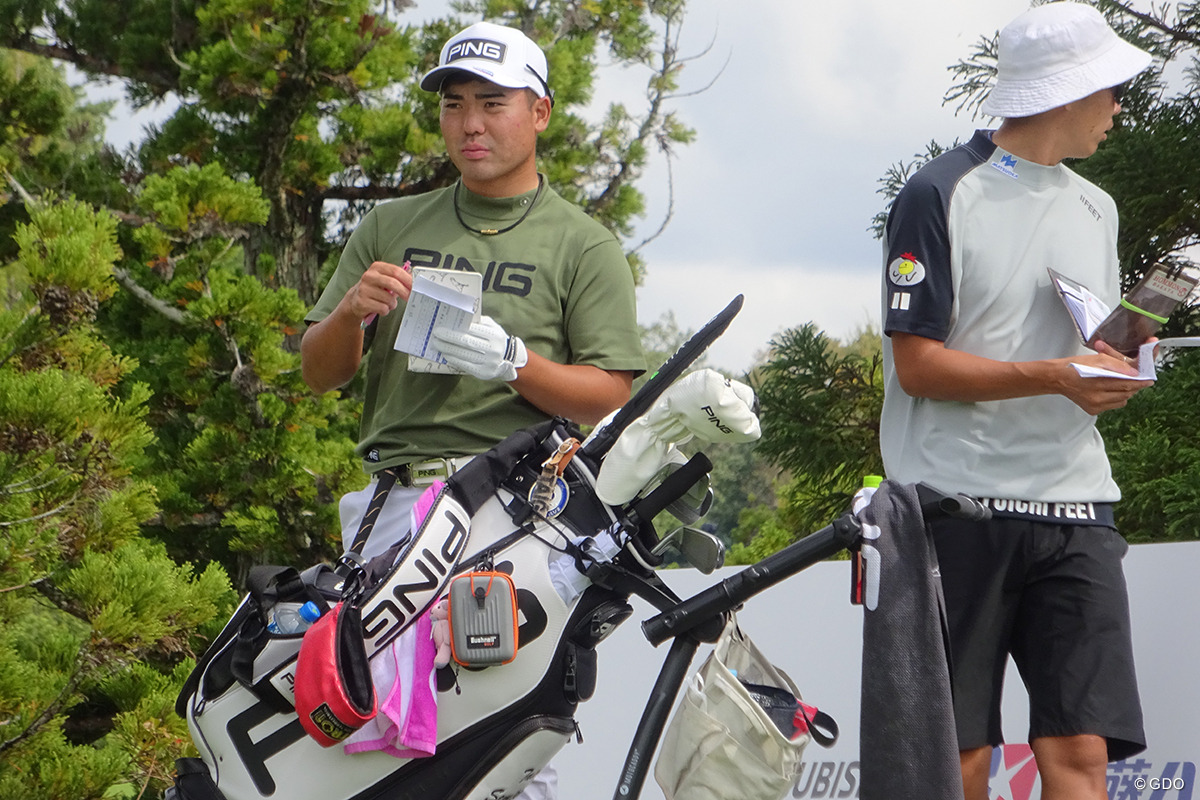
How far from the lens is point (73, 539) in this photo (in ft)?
11.5

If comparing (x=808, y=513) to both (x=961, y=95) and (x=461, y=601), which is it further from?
(x=461, y=601)

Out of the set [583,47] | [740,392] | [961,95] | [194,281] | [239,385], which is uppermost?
[583,47]

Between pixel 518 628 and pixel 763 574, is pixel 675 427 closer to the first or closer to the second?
pixel 763 574

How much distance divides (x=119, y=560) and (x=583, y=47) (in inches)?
212

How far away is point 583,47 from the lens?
7.97 m

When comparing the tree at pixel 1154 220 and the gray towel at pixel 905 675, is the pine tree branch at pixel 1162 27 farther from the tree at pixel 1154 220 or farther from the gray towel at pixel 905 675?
the gray towel at pixel 905 675

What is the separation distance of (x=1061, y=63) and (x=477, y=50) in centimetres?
106

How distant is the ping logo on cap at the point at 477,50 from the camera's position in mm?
2416

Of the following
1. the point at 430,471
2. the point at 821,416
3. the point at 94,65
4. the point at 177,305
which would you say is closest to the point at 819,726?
the point at 430,471

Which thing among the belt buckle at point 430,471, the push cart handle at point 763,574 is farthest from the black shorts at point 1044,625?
the belt buckle at point 430,471

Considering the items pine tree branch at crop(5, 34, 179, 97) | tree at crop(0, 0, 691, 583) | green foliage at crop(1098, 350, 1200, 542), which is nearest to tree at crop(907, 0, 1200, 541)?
green foliage at crop(1098, 350, 1200, 542)

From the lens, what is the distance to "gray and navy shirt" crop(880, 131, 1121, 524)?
7.06ft

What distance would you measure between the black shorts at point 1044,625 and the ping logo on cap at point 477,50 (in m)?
1.20

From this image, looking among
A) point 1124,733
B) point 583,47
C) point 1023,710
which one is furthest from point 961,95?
point 1124,733
